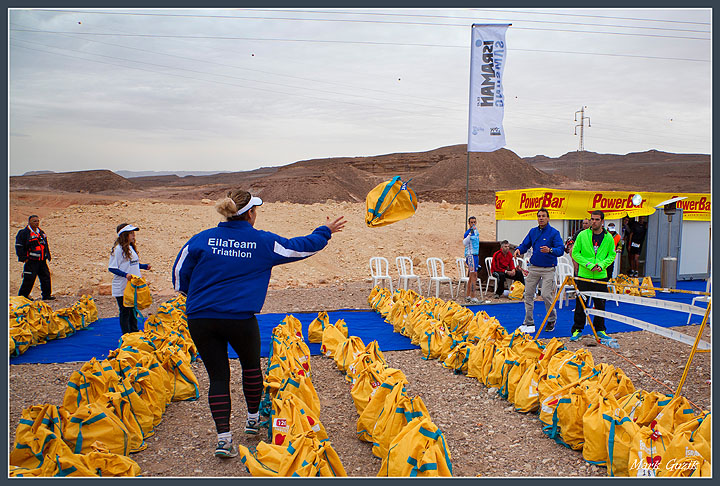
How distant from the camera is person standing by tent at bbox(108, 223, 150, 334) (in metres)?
6.14

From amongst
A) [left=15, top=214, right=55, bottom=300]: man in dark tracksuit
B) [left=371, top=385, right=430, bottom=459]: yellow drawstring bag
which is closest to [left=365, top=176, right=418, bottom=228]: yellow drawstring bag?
[left=371, top=385, right=430, bottom=459]: yellow drawstring bag

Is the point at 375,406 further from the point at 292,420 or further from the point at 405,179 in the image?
the point at 405,179

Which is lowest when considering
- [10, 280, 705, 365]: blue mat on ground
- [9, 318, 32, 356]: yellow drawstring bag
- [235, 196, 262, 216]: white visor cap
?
[10, 280, 705, 365]: blue mat on ground

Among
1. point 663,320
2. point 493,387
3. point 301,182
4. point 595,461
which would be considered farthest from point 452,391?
point 301,182

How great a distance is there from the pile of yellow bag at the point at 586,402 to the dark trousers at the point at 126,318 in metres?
3.43

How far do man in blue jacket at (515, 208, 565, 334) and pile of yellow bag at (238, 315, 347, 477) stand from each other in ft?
12.8

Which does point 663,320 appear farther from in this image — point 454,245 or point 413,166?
point 413,166

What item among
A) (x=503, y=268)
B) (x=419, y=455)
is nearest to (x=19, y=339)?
(x=419, y=455)

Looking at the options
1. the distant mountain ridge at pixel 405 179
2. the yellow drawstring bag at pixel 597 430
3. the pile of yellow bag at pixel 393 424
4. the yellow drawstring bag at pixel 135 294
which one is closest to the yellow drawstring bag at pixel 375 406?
the pile of yellow bag at pixel 393 424

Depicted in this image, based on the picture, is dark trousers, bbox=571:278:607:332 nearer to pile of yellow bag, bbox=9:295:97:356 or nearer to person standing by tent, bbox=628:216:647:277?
person standing by tent, bbox=628:216:647:277

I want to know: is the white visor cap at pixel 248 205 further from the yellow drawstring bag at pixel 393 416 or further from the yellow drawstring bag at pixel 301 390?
the yellow drawstring bag at pixel 393 416

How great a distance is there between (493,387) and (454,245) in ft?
60.9

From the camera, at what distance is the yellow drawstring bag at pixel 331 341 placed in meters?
6.36

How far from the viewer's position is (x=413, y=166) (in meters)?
79.7
